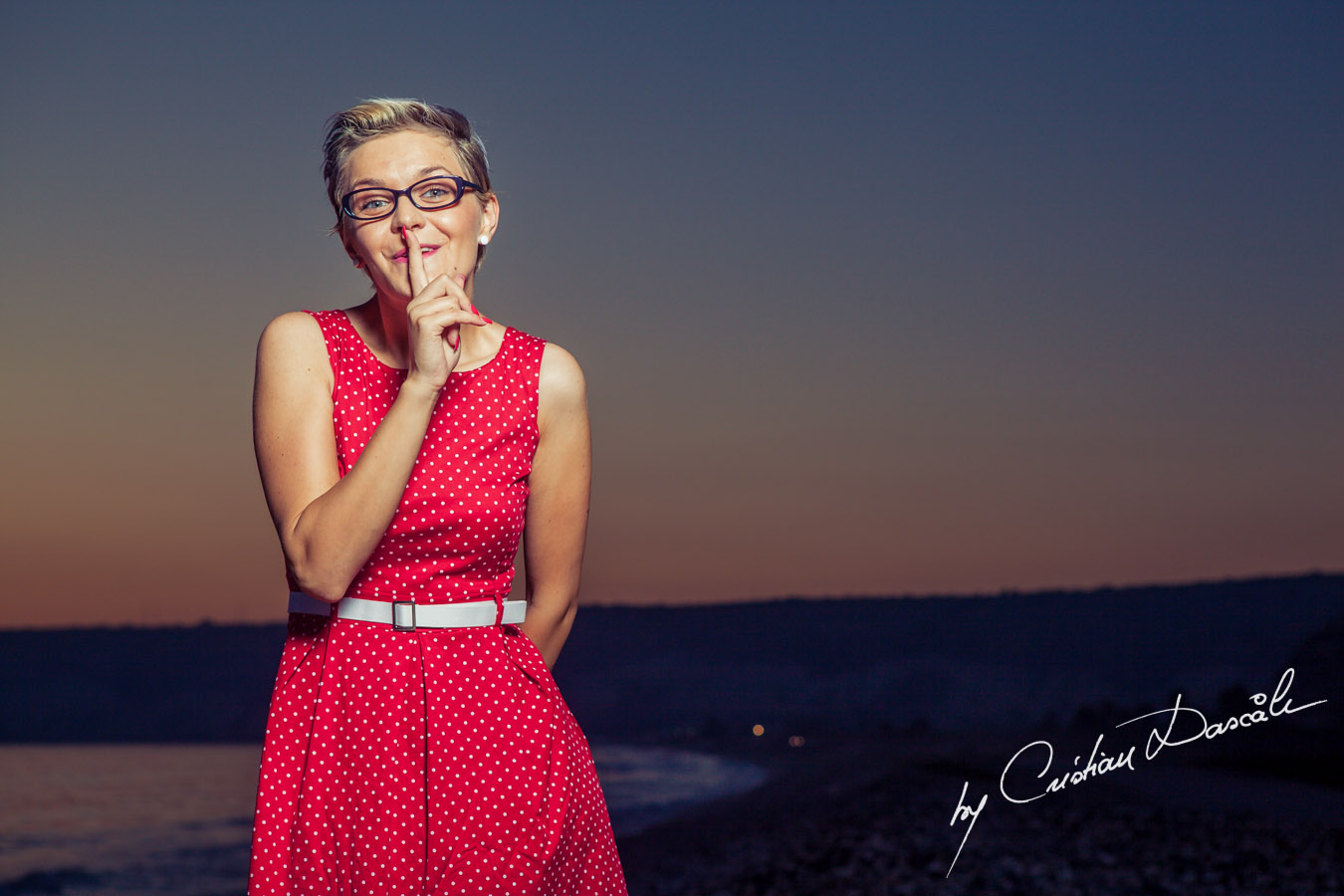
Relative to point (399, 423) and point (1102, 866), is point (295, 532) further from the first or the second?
point (1102, 866)

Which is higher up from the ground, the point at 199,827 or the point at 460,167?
the point at 460,167

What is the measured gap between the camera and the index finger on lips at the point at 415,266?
1680 mm

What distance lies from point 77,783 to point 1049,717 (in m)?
16.5

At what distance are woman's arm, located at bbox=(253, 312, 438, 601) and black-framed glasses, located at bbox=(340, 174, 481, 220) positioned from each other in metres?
0.18

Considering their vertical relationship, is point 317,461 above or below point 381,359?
below

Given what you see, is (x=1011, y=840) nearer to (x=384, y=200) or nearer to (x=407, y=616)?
(x=407, y=616)

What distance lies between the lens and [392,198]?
1.73 metres

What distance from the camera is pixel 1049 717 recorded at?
74.2ft

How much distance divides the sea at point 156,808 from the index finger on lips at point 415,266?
12.2 metres

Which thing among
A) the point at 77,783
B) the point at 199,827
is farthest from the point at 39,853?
the point at 77,783

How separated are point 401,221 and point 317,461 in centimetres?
33

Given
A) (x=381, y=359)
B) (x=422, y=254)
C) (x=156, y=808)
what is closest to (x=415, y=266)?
(x=422, y=254)
